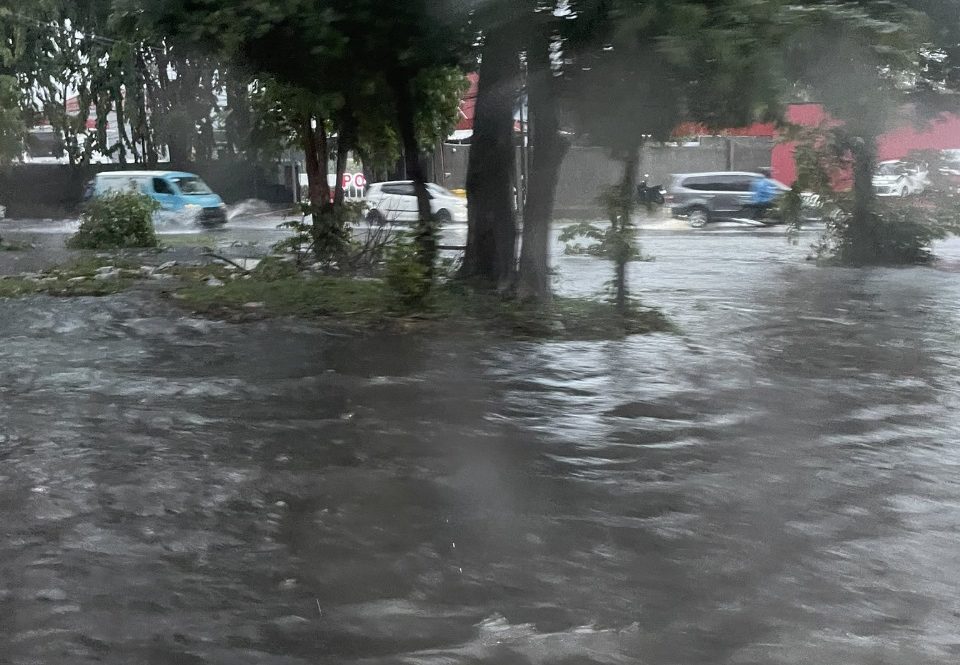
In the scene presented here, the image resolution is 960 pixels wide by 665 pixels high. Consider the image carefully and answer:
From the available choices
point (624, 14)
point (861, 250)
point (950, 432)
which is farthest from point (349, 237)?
point (950, 432)

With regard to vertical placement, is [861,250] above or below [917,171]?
below

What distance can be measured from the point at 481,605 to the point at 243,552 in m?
1.21

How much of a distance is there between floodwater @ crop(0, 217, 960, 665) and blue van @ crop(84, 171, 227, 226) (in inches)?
856

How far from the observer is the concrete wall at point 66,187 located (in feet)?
133

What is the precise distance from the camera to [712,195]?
3136cm

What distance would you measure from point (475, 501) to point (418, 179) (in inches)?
275

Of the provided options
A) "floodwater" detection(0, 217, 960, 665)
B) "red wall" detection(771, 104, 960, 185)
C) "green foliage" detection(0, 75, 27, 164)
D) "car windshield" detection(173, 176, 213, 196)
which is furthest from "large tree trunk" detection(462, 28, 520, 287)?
"car windshield" detection(173, 176, 213, 196)

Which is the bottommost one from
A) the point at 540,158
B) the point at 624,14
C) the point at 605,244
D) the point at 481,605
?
the point at 481,605

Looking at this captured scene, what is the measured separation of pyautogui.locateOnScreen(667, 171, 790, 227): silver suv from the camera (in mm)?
31188

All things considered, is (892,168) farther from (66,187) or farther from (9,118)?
(66,187)

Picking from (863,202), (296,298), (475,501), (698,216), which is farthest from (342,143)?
(698,216)

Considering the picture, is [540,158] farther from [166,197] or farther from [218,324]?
[166,197]

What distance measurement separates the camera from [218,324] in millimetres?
11562

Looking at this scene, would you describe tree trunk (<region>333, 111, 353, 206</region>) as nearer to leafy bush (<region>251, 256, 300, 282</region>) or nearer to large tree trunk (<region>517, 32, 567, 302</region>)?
leafy bush (<region>251, 256, 300, 282</region>)
